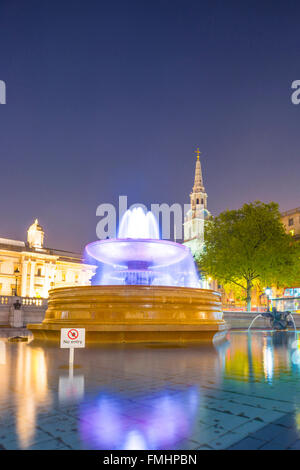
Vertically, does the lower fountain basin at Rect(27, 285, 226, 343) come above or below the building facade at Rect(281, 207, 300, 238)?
below

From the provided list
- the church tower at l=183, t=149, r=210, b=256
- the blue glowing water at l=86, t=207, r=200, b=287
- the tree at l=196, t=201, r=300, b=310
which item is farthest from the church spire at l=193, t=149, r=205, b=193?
the blue glowing water at l=86, t=207, r=200, b=287

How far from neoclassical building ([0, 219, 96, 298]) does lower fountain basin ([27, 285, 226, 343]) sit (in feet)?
205


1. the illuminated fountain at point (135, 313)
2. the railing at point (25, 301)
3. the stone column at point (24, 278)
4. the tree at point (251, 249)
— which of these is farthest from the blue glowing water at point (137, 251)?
the stone column at point (24, 278)

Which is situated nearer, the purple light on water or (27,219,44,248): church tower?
the purple light on water

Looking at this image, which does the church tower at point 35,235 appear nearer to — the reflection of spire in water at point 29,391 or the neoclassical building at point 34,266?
the neoclassical building at point 34,266

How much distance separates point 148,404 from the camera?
3777mm

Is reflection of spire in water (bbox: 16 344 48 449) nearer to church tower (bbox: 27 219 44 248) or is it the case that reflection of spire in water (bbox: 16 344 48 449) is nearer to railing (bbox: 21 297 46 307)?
railing (bbox: 21 297 46 307)

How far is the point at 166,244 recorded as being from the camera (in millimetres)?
14070

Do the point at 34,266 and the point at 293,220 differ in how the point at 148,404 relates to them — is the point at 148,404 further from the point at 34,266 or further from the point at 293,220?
the point at 34,266

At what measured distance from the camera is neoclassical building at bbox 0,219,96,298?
71.4 metres

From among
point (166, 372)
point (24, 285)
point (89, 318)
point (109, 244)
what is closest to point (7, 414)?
point (166, 372)
